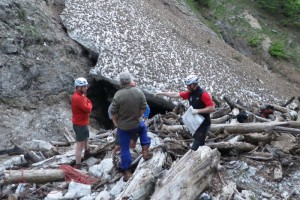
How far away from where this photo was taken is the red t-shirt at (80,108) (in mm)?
8078

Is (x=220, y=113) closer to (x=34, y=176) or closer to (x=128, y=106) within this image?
(x=128, y=106)

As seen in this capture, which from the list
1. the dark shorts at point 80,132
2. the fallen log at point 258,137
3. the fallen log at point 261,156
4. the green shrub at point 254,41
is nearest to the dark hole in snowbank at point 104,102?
the fallen log at point 258,137

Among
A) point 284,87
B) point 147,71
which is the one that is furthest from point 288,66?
point 147,71

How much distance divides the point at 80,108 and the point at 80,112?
0.45 ft

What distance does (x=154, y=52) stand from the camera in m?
16.6

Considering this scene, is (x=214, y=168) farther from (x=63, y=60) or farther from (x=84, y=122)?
(x=63, y=60)

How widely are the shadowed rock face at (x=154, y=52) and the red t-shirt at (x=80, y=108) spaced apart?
6528 mm

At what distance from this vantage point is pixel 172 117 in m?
11.9

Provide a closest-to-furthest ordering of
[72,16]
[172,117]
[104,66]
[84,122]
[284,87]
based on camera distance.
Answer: [84,122], [172,117], [104,66], [72,16], [284,87]

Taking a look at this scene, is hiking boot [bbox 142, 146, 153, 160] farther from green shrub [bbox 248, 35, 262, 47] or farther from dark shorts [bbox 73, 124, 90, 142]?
green shrub [bbox 248, 35, 262, 47]

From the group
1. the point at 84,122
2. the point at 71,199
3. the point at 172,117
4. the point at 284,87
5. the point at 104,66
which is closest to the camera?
the point at 71,199

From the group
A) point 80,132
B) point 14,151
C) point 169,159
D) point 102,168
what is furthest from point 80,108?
point 14,151

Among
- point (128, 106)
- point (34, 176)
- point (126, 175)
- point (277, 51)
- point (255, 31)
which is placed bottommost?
point (277, 51)

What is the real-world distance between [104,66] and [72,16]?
2974mm
